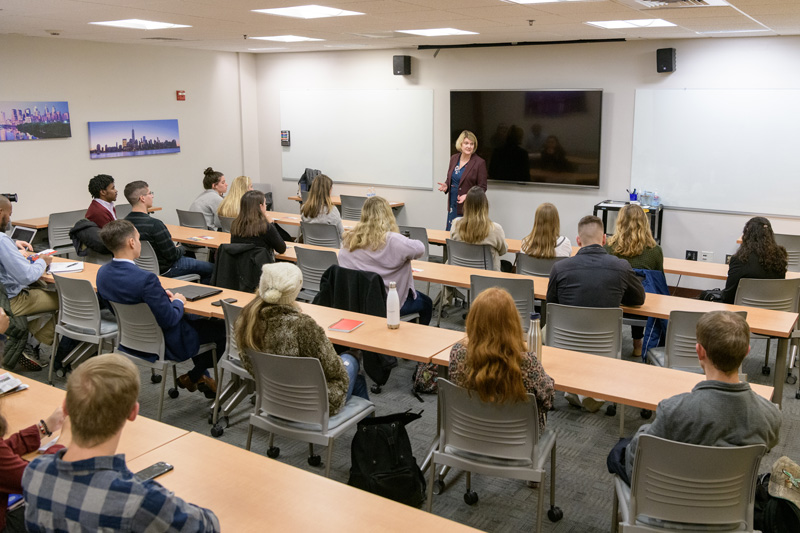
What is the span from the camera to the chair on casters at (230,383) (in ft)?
A: 13.9

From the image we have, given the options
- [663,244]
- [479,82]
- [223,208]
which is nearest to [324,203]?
→ [223,208]

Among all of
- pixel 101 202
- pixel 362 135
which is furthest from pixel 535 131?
pixel 101 202

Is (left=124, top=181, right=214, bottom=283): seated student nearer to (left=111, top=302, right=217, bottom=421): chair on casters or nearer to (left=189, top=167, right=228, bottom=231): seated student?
→ (left=189, top=167, right=228, bottom=231): seated student

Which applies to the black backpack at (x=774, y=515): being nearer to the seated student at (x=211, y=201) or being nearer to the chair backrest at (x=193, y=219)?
the chair backrest at (x=193, y=219)

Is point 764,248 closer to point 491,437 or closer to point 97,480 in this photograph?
point 491,437

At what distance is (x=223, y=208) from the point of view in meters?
7.72

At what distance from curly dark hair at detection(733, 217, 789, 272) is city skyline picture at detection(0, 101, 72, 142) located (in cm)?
778

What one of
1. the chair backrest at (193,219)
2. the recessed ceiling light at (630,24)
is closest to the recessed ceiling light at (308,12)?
the recessed ceiling light at (630,24)

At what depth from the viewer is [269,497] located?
239 cm

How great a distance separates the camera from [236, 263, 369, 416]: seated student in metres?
3.41

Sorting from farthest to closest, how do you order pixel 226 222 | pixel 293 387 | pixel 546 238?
1. pixel 226 222
2. pixel 546 238
3. pixel 293 387

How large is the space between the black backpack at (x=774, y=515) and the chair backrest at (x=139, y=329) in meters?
3.36

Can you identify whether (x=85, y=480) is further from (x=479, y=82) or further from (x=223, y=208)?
(x=479, y=82)

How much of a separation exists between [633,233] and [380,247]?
1890 millimetres
